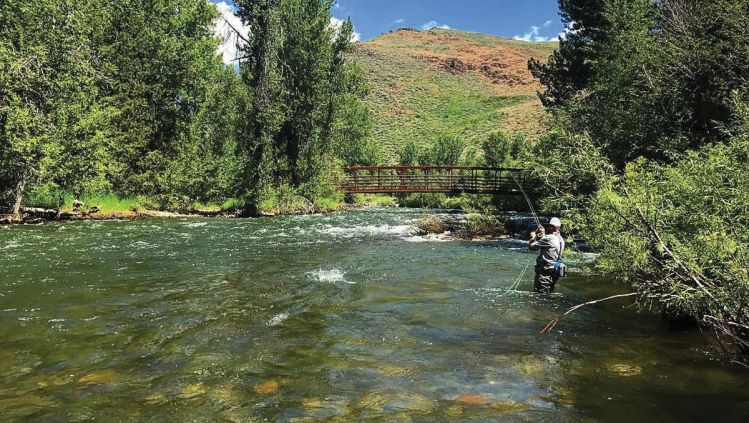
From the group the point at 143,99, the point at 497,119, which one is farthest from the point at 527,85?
the point at 143,99

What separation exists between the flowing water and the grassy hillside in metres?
52.9

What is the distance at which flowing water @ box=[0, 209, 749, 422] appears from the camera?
4.90 metres

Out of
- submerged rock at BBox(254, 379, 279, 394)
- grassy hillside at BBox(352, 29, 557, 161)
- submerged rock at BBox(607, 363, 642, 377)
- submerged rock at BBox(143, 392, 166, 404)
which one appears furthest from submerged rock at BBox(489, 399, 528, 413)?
grassy hillside at BBox(352, 29, 557, 161)

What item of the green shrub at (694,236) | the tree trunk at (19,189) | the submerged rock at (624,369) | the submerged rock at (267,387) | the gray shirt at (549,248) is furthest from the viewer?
the tree trunk at (19,189)

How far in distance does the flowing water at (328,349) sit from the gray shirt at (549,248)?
2.31 ft

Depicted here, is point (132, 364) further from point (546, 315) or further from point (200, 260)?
point (200, 260)

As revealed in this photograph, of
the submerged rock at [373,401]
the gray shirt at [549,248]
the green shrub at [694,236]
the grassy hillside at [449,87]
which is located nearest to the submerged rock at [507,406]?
the submerged rock at [373,401]

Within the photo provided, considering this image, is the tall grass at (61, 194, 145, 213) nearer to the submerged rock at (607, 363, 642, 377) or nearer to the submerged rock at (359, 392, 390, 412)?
the submerged rock at (359, 392, 390, 412)

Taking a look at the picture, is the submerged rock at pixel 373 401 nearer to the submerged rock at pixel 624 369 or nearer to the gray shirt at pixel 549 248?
the submerged rock at pixel 624 369

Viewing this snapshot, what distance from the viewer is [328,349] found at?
6668 millimetres

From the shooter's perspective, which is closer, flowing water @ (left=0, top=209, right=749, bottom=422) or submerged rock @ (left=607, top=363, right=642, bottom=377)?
flowing water @ (left=0, top=209, right=749, bottom=422)

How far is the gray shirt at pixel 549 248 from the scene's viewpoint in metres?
9.51

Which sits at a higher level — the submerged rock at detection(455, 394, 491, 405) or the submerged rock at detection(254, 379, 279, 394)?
the submerged rock at detection(455, 394, 491, 405)

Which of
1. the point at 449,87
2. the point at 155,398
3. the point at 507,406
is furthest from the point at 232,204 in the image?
the point at 449,87
